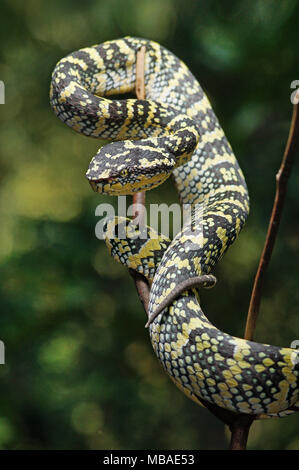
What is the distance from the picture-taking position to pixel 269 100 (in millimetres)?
2436

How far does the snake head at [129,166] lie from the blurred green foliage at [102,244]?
1121mm

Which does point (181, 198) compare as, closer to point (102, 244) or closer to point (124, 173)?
point (124, 173)

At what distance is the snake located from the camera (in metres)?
1.11

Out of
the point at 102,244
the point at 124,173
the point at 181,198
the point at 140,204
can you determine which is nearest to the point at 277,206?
the point at 124,173

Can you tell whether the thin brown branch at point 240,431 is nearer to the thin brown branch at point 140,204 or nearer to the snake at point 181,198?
the snake at point 181,198

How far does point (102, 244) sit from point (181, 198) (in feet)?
2.82

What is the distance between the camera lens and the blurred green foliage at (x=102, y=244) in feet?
7.95

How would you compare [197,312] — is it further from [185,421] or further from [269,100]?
[185,421]

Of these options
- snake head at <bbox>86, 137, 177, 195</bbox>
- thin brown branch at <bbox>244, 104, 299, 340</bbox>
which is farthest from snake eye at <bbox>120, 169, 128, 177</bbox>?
thin brown branch at <bbox>244, 104, 299, 340</bbox>

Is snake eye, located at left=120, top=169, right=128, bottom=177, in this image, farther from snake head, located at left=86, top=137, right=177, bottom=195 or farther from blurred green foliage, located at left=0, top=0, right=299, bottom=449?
blurred green foliage, located at left=0, top=0, right=299, bottom=449

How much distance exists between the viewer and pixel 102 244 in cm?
261

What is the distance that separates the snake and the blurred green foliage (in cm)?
58
